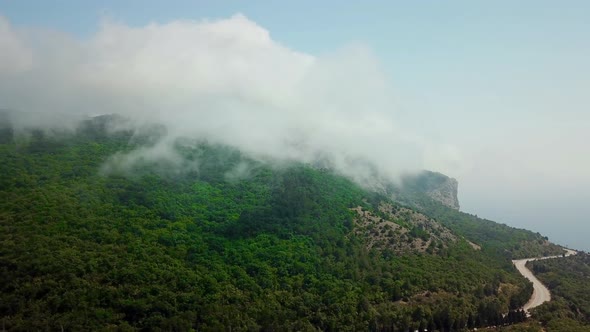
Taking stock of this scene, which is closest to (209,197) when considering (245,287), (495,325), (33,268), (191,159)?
(191,159)

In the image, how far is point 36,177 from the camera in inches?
4523

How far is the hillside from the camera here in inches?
3396

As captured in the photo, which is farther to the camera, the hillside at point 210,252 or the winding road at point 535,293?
the winding road at point 535,293

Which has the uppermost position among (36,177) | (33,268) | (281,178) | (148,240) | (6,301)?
(281,178)

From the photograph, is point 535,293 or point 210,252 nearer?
point 210,252

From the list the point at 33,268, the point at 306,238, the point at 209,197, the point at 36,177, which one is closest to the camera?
the point at 33,268

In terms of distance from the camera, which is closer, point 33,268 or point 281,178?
point 33,268

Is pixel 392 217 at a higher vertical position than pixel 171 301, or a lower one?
higher

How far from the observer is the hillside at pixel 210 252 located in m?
86.2

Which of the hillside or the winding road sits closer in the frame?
the hillside

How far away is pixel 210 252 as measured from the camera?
10762cm

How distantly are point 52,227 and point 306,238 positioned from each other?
204 feet

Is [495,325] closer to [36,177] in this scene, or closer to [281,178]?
[281,178]

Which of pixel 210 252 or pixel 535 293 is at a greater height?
pixel 210 252
